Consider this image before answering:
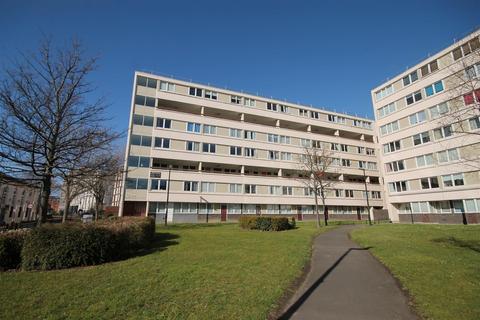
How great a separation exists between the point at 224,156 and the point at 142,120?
518 inches

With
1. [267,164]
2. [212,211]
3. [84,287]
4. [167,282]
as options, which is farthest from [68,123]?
[267,164]

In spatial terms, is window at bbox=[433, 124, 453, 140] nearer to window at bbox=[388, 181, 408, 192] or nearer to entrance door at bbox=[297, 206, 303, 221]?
window at bbox=[388, 181, 408, 192]

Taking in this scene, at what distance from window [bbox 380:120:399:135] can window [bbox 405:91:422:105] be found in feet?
11.2

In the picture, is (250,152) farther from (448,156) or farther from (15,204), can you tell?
(15,204)

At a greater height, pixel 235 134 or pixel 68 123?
pixel 235 134

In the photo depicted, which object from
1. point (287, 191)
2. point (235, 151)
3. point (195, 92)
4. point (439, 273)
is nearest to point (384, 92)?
point (287, 191)

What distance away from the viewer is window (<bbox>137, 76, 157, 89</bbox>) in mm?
38062

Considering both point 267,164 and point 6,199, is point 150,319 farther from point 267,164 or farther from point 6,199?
point 6,199

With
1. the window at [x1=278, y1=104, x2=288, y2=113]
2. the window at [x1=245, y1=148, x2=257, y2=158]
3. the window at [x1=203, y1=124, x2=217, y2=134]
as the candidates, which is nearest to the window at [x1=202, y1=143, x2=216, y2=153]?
the window at [x1=203, y1=124, x2=217, y2=134]

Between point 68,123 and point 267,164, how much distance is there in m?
33.2

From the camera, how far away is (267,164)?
43656 mm

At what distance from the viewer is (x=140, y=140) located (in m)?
35.7

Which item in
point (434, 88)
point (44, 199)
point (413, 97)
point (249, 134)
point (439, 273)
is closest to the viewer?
point (439, 273)

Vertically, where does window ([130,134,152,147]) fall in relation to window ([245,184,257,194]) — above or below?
above
